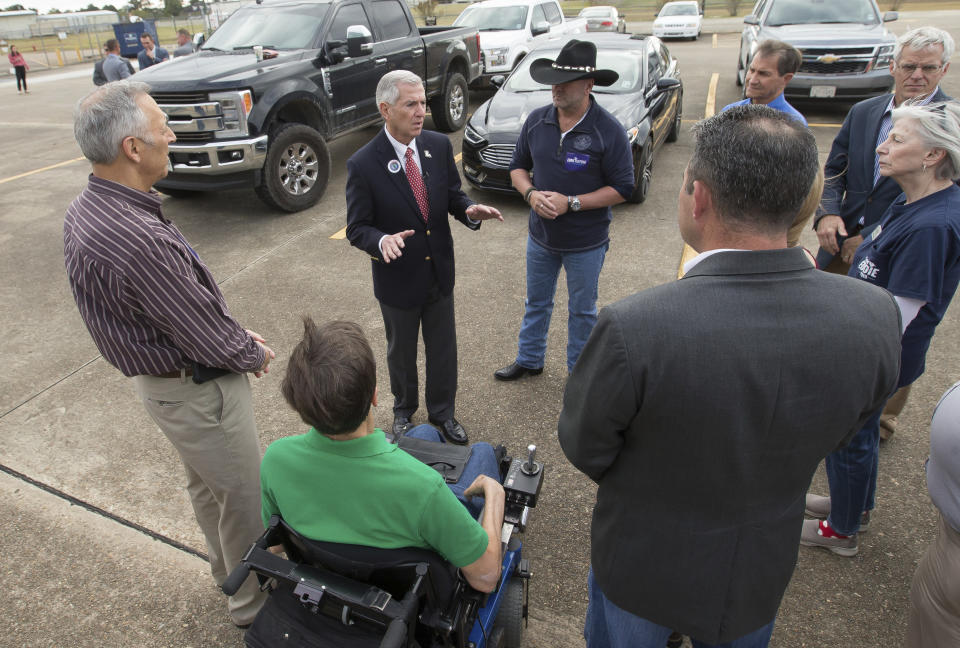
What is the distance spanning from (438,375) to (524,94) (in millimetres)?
4685

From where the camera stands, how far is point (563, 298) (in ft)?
15.8

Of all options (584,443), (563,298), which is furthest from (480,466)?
(563,298)

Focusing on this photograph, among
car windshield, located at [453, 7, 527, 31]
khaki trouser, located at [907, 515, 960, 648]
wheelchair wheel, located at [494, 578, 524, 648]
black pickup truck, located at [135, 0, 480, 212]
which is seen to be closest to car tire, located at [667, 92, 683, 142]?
black pickup truck, located at [135, 0, 480, 212]

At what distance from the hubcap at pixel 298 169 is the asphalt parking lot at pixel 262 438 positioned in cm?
35

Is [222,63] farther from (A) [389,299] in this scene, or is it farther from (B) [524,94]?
(A) [389,299]

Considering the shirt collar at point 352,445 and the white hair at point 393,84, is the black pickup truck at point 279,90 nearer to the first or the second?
the white hair at point 393,84

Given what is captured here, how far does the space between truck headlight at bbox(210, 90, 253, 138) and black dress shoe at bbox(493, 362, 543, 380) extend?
394 centimetres

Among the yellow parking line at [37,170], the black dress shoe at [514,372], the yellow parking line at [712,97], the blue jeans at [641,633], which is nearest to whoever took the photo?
the blue jeans at [641,633]

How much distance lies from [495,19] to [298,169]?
7.53 m

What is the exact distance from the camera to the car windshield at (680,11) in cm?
2149

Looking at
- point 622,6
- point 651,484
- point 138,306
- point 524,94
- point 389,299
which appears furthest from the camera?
point 622,6

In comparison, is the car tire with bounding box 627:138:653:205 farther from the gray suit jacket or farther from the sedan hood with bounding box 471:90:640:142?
the gray suit jacket

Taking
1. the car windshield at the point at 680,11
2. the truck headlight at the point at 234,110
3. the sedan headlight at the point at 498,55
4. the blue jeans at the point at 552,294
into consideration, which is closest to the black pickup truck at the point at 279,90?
the truck headlight at the point at 234,110

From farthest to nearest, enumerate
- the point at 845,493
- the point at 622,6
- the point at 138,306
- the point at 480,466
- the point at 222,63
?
the point at 622,6
the point at 222,63
the point at 845,493
the point at 480,466
the point at 138,306
